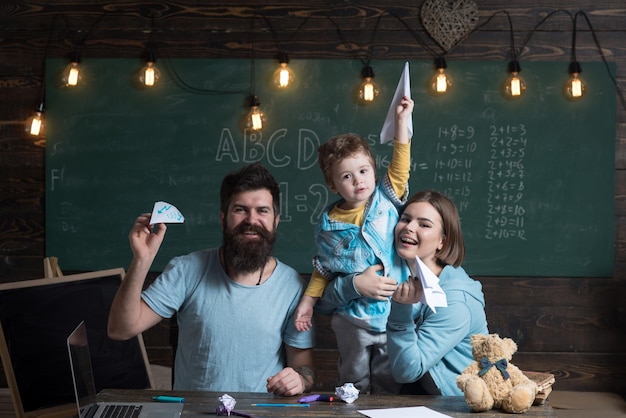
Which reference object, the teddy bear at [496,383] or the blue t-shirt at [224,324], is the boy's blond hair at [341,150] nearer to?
the blue t-shirt at [224,324]

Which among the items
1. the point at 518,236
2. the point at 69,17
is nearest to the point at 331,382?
the point at 518,236

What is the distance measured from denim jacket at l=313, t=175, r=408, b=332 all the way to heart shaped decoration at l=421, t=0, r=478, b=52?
6.45 feet

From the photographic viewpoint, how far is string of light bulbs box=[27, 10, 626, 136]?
4062 millimetres

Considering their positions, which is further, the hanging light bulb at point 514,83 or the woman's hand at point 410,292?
the hanging light bulb at point 514,83

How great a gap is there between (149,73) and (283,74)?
0.72 m

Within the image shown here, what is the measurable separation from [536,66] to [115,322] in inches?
111

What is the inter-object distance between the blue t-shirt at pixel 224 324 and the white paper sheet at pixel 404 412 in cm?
56

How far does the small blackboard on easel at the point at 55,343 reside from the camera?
2.63 meters

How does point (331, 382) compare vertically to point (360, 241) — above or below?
below

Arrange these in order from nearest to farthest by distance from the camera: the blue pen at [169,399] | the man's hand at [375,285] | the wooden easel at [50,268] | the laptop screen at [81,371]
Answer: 1. the laptop screen at [81,371]
2. the blue pen at [169,399]
3. the man's hand at [375,285]
4. the wooden easel at [50,268]

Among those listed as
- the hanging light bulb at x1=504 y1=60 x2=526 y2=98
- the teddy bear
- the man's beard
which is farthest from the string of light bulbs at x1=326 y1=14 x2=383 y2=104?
the teddy bear

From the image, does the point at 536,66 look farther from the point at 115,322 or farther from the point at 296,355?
the point at 115,322

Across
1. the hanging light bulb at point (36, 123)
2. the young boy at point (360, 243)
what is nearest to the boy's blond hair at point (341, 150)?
the young boy at point (360, 243)

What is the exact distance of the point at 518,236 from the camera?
4.14m
